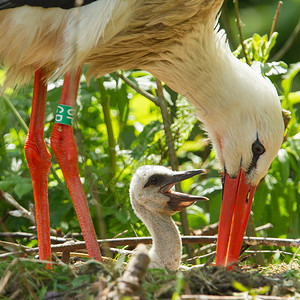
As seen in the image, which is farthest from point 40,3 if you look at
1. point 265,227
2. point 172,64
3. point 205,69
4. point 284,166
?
point 265,227

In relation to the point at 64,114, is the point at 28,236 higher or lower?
lower

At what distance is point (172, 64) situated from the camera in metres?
3.61

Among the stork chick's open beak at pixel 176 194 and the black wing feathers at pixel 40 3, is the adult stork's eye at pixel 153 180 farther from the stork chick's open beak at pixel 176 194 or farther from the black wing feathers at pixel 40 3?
the black wing feathers at pixel 40 3

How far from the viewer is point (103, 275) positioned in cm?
255

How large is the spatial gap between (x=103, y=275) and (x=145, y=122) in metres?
2.58

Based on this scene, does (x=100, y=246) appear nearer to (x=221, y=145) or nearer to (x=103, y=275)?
(x=221, y=145)

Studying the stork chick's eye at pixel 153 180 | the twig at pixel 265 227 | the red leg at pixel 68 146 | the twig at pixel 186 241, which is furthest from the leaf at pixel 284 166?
the red leg at pixel 68 146

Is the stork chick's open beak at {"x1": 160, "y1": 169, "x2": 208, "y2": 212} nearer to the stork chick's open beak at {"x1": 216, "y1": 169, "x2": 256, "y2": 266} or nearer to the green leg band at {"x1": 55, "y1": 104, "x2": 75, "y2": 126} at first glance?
the stork chick's open beak at {"x1": 216, "y1": 169, "x2": 256, "y2": 266}

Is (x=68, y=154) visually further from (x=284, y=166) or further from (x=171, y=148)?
(x=284, y=166)

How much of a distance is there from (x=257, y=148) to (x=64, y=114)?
1.18 metres

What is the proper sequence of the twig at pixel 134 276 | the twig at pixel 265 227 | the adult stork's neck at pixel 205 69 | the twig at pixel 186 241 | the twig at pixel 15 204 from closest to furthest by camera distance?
the twig at pixel 134 276, the adult stork's neck at pixel 205 69, the twig at pixel 186 241, the twig at pixel 15 204, the twig at pixel 265 227

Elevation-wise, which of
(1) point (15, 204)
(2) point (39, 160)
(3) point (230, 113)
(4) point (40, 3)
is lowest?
(1) point (15, 204)

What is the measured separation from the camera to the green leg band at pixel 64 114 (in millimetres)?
3701

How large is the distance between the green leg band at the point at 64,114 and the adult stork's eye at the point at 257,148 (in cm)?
111
